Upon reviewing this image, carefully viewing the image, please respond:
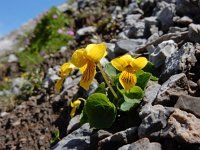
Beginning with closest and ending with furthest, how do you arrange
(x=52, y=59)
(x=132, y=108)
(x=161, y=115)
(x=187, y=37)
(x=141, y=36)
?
(x=161, y=115) < (x=132, y=108) < (x=187, y=37) < (x=141, y=36) < (x=52, y=59)

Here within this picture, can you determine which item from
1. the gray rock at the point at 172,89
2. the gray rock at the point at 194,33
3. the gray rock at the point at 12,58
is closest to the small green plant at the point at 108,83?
the gray rock at the point at 172,89

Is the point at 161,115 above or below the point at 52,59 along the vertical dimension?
above

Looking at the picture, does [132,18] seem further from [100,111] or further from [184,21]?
[100,111]

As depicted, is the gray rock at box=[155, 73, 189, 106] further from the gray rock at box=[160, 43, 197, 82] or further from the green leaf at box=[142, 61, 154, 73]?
the green leaf at box=[142, 61, 154, 73]

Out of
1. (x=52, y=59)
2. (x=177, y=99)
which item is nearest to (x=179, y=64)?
(x=177, y=99)

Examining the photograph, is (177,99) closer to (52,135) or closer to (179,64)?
(179,64)

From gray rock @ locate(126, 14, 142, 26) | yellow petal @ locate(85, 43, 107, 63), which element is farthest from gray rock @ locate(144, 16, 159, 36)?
yellow petal @ locate(85, 43, 107, 63)
